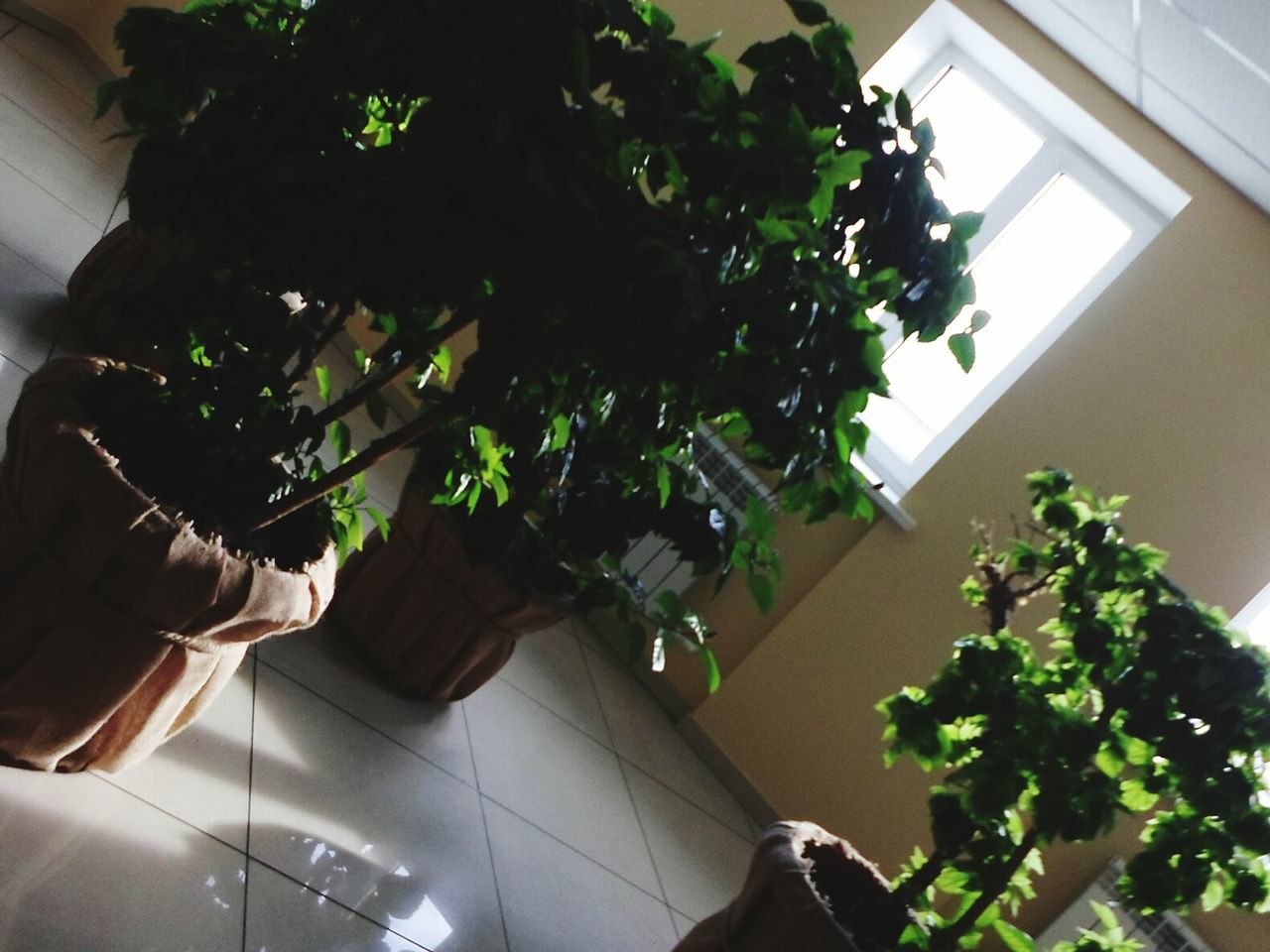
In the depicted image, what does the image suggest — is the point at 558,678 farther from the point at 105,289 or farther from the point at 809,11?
the point at 809,11

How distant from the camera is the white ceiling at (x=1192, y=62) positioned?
7.89 feet

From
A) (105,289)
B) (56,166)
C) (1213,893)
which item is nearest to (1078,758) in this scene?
(1213,893)

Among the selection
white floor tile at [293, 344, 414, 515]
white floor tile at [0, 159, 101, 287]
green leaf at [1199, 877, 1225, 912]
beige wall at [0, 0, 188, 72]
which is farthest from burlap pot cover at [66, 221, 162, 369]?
beige wall at [0, 0, 188, 72]

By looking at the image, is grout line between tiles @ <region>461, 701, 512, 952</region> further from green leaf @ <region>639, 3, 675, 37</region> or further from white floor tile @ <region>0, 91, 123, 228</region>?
white floor tile @ <region>0, 91, 123, 228</region>

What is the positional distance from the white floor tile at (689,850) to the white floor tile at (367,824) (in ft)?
2.02

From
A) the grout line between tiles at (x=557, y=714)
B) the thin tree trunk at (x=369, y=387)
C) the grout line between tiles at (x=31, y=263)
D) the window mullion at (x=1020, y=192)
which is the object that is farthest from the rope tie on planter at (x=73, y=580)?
the window mullion at (x=1020, y=192)

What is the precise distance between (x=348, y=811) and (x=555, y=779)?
71cm

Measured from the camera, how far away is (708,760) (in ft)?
10.7

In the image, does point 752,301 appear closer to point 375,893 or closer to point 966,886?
point 966,886

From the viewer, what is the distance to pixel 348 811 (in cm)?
181

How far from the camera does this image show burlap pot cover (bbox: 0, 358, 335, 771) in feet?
3.95

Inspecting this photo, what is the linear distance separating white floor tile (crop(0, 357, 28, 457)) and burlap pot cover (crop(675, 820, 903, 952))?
1466 millimetres

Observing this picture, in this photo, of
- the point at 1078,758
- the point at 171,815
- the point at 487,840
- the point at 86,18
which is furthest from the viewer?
the point at 86,18

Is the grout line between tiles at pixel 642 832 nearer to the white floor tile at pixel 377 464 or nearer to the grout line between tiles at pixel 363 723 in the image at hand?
the grout line between tiles at pixel 363 723
